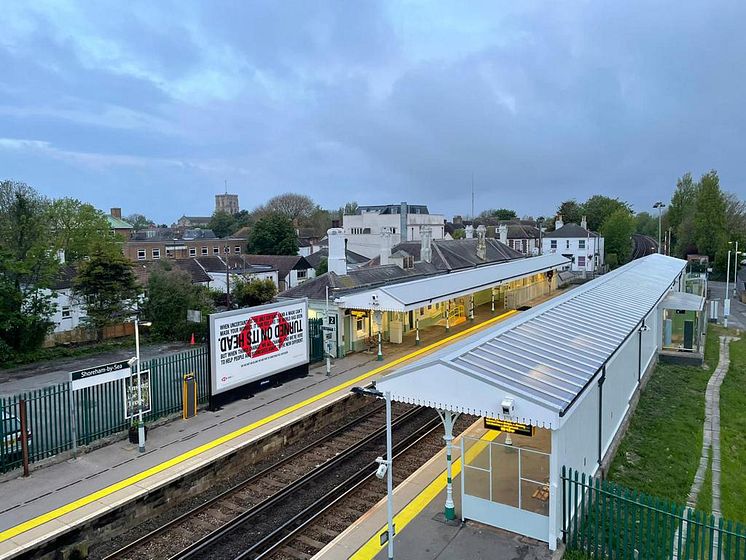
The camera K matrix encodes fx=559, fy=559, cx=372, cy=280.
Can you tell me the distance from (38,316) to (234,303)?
12707mm

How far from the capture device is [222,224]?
120 meters

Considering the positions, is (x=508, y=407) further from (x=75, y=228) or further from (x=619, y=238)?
(x=619, y=238)

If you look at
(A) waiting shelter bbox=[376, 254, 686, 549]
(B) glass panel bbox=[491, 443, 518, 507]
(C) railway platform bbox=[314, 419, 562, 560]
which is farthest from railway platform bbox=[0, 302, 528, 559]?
(B) glass panel bbox=[491, 443, 518, 507]

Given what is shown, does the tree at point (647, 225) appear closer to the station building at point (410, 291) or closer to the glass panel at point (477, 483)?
the station building at point (410, 291)

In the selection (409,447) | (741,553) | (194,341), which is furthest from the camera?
(194,341)

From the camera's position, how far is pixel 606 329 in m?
13.9

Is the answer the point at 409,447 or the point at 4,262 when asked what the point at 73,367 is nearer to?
the point at 4,262

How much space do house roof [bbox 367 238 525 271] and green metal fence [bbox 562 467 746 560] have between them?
94.4 ft

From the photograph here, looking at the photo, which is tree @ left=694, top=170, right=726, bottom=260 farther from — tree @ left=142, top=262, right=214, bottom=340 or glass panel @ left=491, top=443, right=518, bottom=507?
glass panel @ left=491, top=443, right=518, bottom=507

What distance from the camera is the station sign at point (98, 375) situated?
13133 millimetres

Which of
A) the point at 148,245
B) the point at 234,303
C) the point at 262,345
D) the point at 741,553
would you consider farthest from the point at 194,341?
the point at 148,245

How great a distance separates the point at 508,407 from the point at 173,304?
29.1m

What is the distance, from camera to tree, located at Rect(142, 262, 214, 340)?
3350 cm

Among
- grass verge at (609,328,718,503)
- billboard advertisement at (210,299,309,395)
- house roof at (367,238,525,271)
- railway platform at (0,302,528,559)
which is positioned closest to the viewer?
railway platform at (0,302,528,559)
